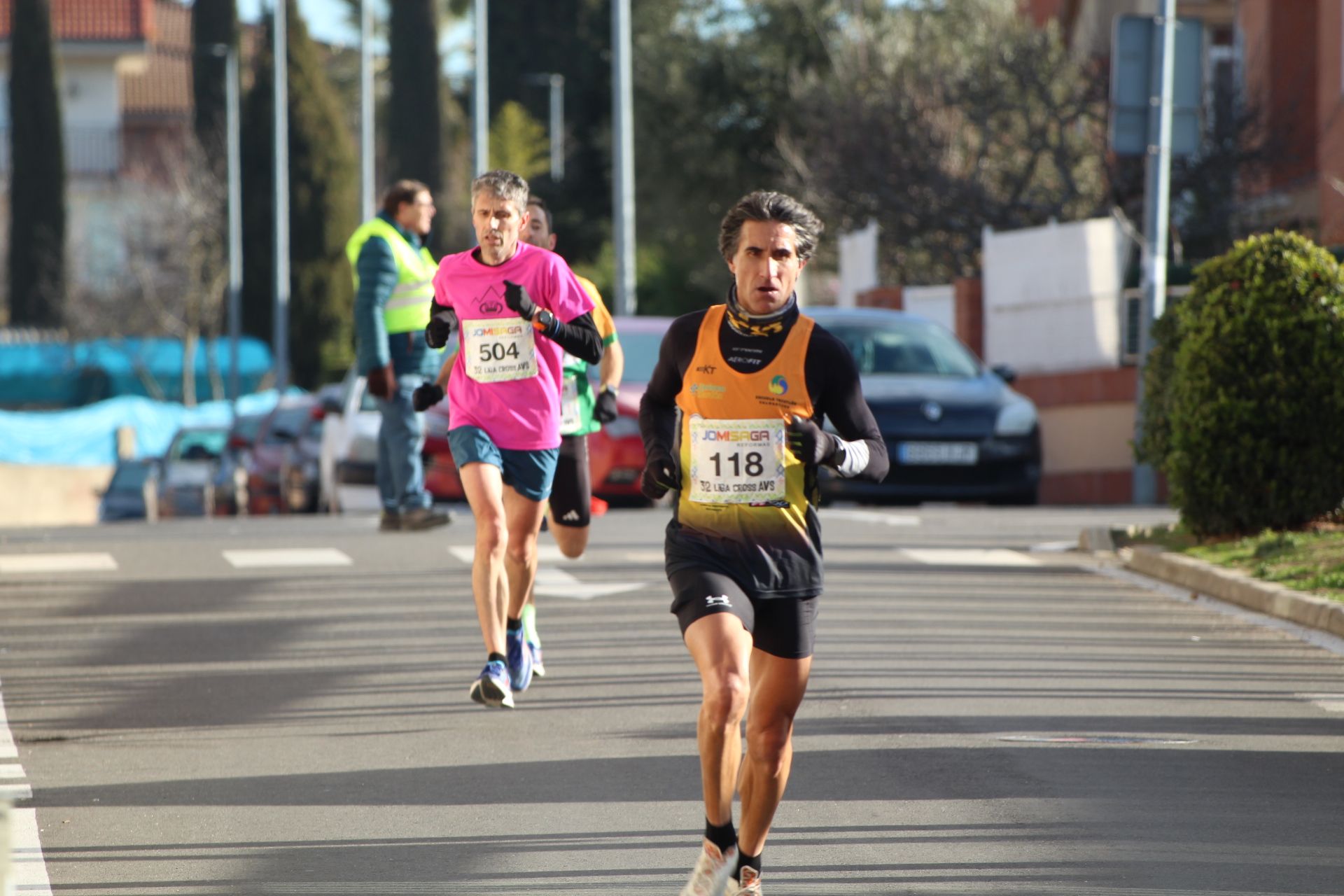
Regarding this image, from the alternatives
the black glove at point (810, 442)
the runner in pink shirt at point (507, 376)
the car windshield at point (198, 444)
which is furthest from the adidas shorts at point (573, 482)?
the car windshield at point (198, 444)

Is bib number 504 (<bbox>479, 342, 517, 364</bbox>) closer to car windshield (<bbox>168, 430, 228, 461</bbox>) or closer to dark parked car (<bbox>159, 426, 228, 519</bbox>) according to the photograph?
dark parked car (<bbox>159, 426, 228, 519</bbox>)

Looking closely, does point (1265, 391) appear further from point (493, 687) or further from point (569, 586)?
point (493, 687)

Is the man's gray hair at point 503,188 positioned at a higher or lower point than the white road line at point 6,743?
higher

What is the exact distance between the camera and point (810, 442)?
5648 millimetres

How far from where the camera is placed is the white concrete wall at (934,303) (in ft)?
91.8

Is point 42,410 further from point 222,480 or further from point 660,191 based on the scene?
point 222,480

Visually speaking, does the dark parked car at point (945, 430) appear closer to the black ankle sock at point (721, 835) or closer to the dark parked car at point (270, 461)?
the dark parked car at point (270, 461)

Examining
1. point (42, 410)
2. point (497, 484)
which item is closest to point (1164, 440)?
point (497, 484)

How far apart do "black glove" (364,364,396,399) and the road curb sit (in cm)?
448

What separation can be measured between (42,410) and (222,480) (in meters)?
28.5

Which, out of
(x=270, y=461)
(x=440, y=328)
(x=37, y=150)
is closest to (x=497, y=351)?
(x=440, y=328)

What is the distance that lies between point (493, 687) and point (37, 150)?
170 feet

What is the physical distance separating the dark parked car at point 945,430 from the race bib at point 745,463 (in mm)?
11683

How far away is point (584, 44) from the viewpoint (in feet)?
178
